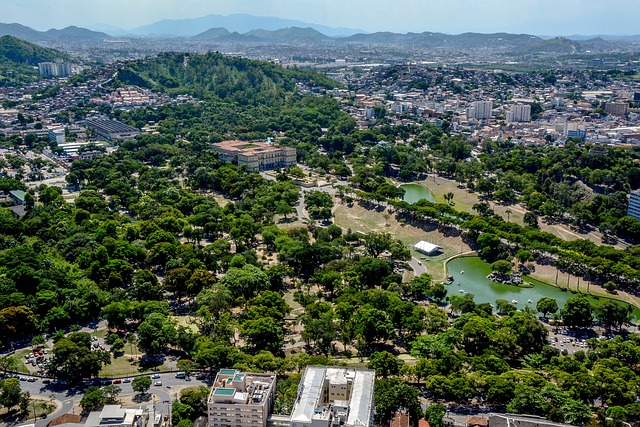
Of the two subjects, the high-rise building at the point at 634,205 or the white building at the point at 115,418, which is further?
the high-rise building at the point at 634,205

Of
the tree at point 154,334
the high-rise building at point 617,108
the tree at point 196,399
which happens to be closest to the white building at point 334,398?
the tree at point 196,399

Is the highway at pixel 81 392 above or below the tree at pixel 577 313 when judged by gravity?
below

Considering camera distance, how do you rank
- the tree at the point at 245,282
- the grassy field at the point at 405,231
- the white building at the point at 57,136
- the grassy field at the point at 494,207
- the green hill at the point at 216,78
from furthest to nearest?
1. the green hill at the point at 216,78
2. the white building at the point at 57,136
3. the grassy field at the point at 494,207
4. the grassy field at the point at 405,231
5. the tree at the point at 245,282

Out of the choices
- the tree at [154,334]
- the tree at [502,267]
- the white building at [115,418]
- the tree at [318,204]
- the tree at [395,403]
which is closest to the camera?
the white building at [115,418]

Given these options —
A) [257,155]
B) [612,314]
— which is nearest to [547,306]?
[612,314]

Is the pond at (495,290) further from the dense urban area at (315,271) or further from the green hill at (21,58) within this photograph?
the green hill at (21,58)

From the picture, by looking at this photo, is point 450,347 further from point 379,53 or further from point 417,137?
point 379,53

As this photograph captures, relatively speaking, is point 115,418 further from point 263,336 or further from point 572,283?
point 572,283

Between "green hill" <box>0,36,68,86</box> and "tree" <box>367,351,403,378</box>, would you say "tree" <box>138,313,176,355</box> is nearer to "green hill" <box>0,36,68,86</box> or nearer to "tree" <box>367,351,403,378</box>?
"tree" <box>367,351,403,378</box>
